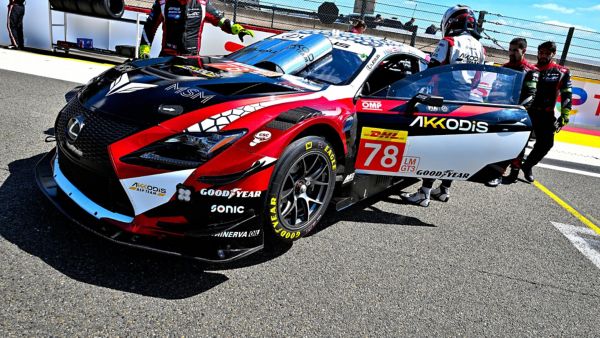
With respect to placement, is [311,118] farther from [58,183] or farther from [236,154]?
[58,183]

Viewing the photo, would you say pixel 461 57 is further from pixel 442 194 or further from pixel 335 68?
pixel 335 68

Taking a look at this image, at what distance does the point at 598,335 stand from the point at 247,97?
246 cm

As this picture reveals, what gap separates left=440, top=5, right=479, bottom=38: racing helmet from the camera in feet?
15.0

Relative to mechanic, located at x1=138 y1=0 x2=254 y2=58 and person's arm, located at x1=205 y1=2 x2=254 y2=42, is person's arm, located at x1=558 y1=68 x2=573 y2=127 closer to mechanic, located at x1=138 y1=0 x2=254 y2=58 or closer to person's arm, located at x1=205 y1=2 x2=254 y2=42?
person's arm, located at x1=205 y1=2 x2=254 y2=42

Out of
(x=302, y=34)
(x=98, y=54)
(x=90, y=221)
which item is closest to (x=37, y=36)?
(x=98, y=54)

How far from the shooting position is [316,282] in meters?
2.76

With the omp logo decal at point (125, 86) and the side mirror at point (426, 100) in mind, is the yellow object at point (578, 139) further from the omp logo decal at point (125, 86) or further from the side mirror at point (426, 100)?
the omp logo decal at point (125, 86)

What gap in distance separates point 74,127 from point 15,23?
9.77 metres

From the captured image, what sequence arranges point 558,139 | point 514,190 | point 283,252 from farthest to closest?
1. point 558,139
2. point 514,190
3. point 283,252

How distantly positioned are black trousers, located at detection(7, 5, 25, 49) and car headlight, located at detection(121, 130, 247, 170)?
10.3 metres

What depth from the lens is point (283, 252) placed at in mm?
3041

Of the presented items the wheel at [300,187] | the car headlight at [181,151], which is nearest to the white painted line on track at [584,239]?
the wheel at [300,187]

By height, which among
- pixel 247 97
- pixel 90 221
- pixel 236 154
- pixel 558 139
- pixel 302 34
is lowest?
pixel 558 139

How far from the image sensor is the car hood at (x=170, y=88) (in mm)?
2584
